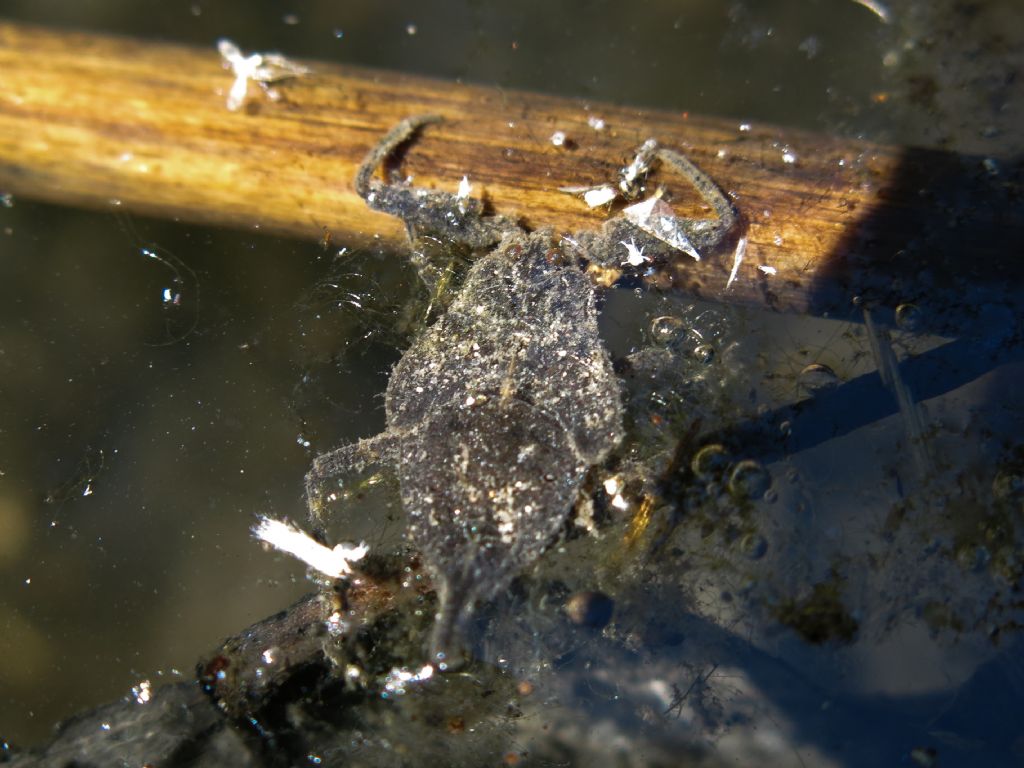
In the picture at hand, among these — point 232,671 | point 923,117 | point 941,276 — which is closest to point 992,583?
point 941,276

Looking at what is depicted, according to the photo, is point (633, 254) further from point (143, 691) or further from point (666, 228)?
point (143, 691)

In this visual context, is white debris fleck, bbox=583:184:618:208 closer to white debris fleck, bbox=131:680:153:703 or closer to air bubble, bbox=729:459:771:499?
air bubble, bbox=729:459:771:499

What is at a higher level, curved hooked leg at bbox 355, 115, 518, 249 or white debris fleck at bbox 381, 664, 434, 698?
curved hooked leg at bbox 355, 115, 518, 249

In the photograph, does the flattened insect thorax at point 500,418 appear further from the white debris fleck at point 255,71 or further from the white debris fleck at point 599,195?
the white debris fleck at point 255,71

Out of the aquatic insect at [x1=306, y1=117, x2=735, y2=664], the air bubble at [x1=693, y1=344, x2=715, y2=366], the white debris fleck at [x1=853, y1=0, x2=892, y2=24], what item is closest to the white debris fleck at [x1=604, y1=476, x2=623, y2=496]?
the aquatic insect at [x1=306, y1=117, x2=735, y2=664]

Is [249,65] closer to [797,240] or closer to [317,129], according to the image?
[317,129]

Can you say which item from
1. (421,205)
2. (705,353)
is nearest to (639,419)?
(705,353)
